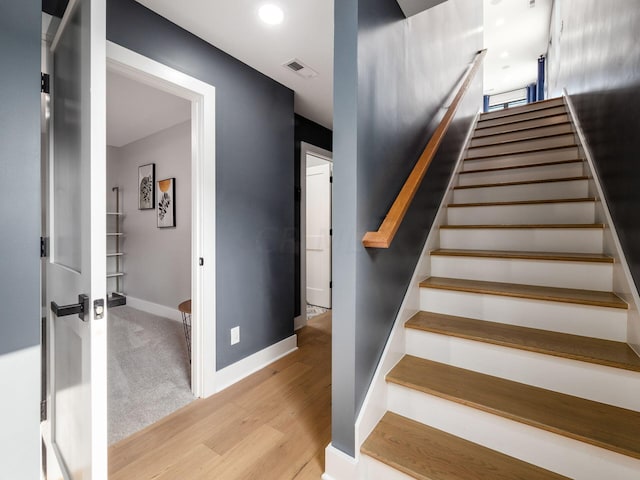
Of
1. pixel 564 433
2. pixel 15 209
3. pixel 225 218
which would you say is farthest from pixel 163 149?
pixel 564 433

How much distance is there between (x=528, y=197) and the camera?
2.19 m

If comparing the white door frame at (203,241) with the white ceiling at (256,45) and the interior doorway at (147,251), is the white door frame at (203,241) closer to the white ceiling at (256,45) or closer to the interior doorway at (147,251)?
the interior doorway at (147,251)

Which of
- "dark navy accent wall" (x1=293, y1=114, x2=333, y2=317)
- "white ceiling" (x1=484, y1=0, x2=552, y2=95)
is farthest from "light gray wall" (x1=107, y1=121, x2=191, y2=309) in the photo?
"white ceiling" (x1=484, y1=0, x2=552, y2=95)

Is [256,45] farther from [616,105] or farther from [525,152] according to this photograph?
[525,152]

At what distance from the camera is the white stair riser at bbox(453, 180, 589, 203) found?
6.73 ft

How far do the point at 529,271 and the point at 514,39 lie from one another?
6.40 m

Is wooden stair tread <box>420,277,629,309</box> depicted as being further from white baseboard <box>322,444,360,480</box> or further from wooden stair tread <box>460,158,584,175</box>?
wooden stair tread <box>460,158,584,175</box>

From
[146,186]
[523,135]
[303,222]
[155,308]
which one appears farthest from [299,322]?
[523,135]

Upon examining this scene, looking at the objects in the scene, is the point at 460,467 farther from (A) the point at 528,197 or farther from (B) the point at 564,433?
(A) the point at 528,197

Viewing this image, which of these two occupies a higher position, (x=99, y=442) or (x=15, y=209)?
(x=15, y=209)

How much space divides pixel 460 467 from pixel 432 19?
2744mm

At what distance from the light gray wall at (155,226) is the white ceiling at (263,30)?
6.11 feet

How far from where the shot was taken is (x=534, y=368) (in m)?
1.26

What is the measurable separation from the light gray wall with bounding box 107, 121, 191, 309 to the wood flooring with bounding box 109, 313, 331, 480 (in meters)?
2.07
